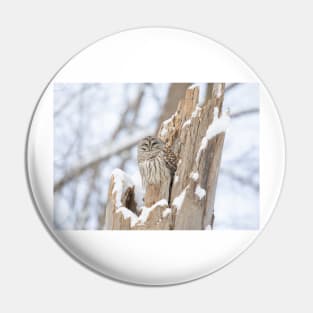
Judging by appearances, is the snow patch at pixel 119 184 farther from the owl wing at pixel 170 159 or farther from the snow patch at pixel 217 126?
the snow patch at pixel 217 126

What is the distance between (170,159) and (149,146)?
0.09 metres

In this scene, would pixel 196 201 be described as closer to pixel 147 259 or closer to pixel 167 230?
pixel 167 230

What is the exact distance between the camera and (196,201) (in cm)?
152

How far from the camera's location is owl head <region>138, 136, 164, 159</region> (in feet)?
4.98

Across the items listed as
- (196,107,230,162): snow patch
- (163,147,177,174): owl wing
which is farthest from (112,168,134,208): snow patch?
(196,107,230,162): snow patch

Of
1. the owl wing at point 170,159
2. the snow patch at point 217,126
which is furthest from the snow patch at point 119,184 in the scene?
the snow patch at point 217,126

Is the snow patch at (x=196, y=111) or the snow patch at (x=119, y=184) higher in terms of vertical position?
the snow patch at (x=196, y=111)

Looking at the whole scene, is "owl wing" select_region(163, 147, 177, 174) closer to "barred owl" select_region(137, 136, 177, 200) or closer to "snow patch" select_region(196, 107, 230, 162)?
"barred owl" select_region(137, 136, 177, 200)

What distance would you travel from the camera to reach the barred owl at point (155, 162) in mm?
1519

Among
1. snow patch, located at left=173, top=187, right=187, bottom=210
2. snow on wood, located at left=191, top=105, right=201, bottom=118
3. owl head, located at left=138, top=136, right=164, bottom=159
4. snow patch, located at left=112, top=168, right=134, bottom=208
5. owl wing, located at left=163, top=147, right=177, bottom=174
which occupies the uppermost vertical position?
snow on wood, located at left=191, top=105, right=201, bottom=118

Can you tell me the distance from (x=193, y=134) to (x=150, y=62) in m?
0.29

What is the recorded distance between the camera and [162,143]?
1525 millimetres

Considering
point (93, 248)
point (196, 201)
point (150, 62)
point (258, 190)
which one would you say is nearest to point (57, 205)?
point (93, 248)

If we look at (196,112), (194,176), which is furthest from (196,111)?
(194,176)
